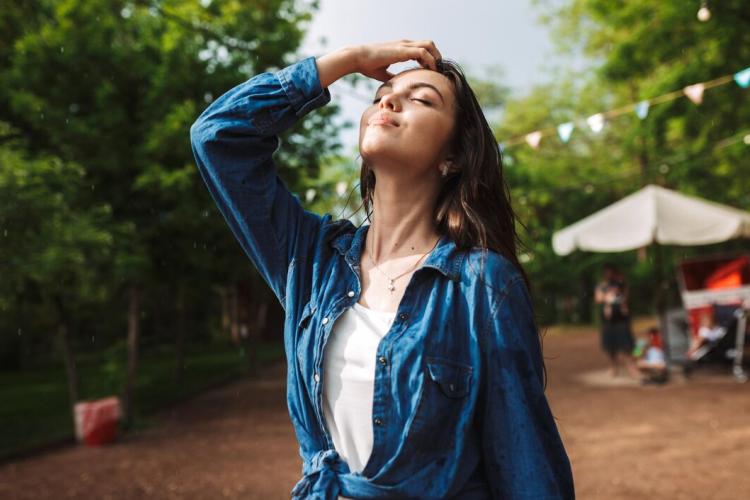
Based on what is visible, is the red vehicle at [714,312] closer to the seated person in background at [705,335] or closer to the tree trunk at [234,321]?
the seated person in background at [705,335]

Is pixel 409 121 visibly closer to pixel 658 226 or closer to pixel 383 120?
pixel 383 120

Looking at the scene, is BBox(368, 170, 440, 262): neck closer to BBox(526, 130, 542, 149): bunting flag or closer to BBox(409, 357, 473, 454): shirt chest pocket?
BBox(409, 357, 473, 454): shirt chest pocket

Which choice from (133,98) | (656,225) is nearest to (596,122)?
(656,225)

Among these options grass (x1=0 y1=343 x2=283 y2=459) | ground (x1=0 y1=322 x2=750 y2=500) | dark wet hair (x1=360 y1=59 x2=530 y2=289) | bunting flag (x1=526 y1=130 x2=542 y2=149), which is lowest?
ground (x1=0 y1=322 x2=750 y2=500)

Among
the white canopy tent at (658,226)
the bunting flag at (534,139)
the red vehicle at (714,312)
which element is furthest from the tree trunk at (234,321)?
the bunting flag at (534,139)

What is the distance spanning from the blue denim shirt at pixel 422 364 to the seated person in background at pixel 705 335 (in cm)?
1066

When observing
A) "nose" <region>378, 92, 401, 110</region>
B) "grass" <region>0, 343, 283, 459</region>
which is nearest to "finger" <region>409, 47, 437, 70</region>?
"nose" <region>378, 92, 401, 110</region>

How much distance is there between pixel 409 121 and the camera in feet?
5.17

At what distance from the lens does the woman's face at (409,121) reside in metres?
1.55

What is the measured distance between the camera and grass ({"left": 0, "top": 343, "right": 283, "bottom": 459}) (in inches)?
352

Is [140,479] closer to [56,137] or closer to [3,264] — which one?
[3,264]

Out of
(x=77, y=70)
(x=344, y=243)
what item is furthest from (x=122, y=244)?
(x=344, y=243)

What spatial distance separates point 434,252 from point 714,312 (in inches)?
449

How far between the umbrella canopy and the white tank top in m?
10.0
